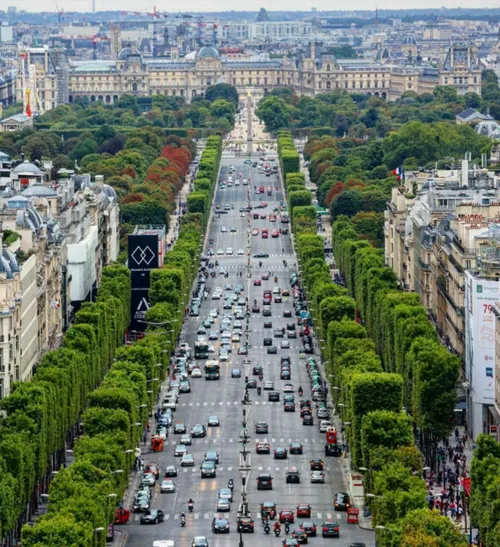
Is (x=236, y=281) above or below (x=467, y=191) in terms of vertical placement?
below

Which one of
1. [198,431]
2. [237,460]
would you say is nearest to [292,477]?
[237,460]

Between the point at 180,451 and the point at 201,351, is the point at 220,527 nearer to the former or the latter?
the point at 180,451

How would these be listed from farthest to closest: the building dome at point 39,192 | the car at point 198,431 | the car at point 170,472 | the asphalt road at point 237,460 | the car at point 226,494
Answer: the building dome at point 39,192 → the car at point 198,431 → the car at point 170,472 → the car at point 226,494 → the asphalt road at point 237,460

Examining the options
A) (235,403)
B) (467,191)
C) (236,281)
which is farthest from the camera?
(236,281)

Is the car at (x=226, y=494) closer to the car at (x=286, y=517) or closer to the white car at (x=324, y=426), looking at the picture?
the car at (x=286, y=517)

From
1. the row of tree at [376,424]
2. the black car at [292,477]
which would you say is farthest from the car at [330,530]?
the black car at [292,477]

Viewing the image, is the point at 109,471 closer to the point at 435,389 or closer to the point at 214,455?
the point at 214,455

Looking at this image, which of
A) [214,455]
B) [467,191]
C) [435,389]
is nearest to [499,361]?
[435,389]
